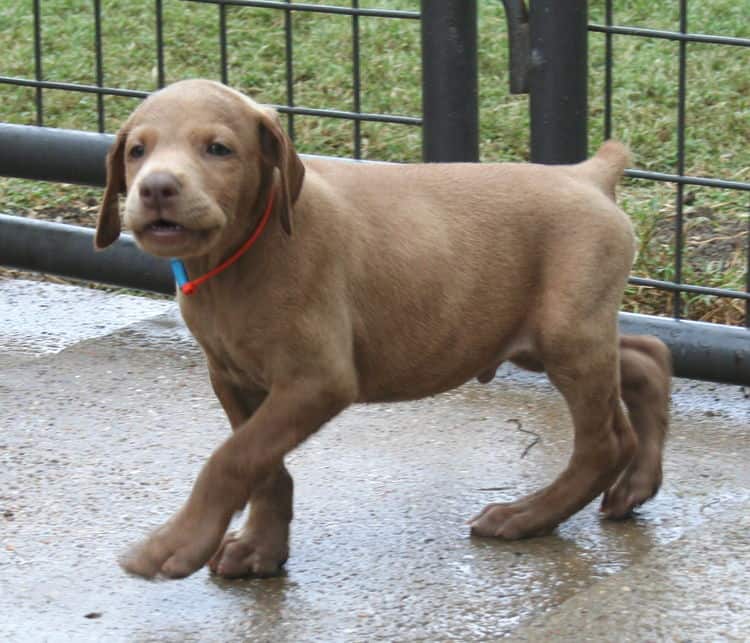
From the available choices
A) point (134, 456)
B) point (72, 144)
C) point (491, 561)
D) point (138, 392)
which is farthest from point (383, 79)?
point (491, 561)

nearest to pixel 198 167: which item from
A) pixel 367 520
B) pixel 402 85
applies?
pixel 367 520

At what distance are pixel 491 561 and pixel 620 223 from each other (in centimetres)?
87

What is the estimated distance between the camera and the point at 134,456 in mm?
4766

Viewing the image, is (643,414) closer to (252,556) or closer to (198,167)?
(252,556)

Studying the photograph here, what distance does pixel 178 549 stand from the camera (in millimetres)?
3695

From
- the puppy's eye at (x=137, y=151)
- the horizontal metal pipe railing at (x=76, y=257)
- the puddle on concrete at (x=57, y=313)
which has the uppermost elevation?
the puppy's eye at (x=137, y=151)

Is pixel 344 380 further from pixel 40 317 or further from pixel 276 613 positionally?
pixel 40 317

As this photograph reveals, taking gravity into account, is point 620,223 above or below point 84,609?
above

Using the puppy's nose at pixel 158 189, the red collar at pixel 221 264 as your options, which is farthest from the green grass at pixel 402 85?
the puppy's nose at pixel 158 189

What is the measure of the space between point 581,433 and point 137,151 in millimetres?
1274

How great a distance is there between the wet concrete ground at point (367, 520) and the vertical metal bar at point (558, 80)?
0.72 m

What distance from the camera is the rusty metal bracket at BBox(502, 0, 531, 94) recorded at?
518cm

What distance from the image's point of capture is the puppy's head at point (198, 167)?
3.52 meters

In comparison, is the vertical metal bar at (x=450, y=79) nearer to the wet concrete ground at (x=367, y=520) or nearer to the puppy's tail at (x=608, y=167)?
the wet concrete ground at (x=367, y=520)
